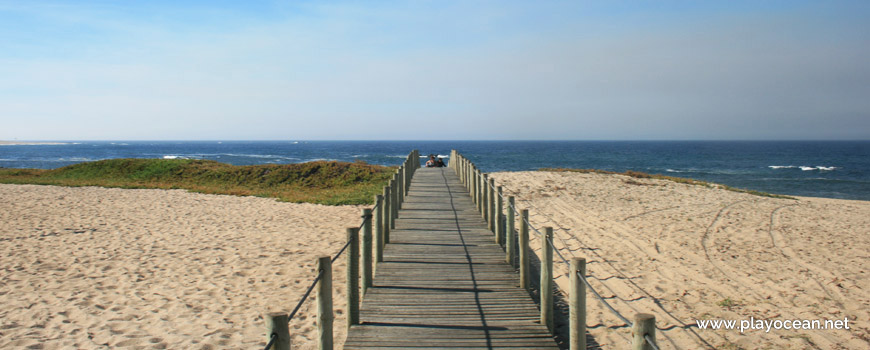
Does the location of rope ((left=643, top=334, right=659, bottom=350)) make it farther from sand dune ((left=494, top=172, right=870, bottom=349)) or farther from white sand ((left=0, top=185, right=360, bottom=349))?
white sand ((left=0, top=185, right=360, bottom=349))

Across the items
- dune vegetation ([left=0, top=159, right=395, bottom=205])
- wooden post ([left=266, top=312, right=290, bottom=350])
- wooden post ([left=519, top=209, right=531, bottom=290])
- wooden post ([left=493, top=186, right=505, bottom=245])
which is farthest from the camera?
dune vegetation ([left=0, top=159, right=395, bottom=205])

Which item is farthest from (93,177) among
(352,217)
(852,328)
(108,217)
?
(852,328)

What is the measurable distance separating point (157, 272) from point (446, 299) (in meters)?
5.47

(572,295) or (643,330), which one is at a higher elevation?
(643,330)

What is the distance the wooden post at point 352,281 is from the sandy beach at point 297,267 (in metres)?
0.85

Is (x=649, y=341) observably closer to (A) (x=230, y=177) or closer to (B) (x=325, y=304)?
(B) (x=325, y=304)

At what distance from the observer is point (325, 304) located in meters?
4.01

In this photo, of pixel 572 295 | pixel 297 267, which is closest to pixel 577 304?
pixel 572 295

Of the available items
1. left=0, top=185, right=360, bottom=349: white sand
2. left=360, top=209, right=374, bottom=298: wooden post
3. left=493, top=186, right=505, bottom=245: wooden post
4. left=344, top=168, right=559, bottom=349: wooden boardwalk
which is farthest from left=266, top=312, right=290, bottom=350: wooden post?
left=493, top=186, right=505, bottom=245: wooden post

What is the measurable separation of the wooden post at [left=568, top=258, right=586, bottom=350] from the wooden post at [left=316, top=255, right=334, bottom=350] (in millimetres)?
1959

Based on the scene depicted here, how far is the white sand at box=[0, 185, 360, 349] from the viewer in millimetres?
5688

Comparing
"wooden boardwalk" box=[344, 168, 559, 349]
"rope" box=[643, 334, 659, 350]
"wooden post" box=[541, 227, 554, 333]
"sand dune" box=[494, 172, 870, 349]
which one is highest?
"rope" box=[643, 334, 659, 350]

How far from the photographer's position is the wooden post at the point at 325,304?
3951mm

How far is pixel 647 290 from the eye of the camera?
25.0 feet
